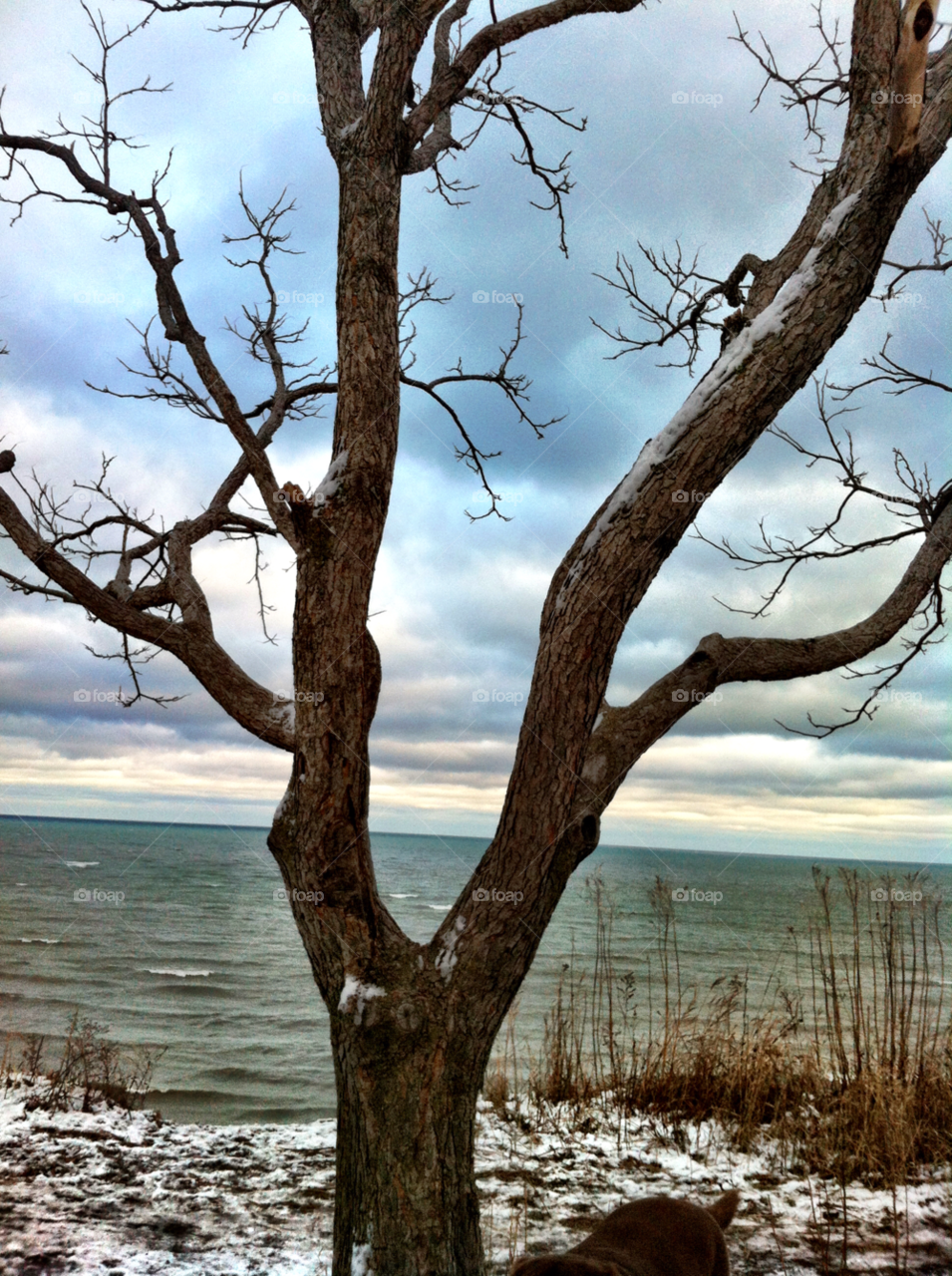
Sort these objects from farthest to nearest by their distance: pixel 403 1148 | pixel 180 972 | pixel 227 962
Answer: pixel 227 962
pixel 180 972
pixel 403 1148

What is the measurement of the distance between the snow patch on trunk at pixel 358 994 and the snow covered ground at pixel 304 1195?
1368mm

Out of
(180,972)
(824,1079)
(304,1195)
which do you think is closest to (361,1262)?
(304,1195)

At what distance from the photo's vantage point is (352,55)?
409cm

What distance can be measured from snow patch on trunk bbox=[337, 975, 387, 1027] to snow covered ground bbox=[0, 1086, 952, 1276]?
1.37 metres

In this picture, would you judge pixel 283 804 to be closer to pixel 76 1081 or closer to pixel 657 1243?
pixel 657 1243

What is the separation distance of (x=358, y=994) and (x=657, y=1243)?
120cm

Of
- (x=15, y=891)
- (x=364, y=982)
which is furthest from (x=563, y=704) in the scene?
(x=15, y=891)

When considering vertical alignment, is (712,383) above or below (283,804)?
above

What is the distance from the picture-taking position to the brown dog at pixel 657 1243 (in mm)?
2678

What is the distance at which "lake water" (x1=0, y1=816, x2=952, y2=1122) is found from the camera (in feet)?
30.6

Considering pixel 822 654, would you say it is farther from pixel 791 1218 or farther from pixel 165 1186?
pixel 165 1186

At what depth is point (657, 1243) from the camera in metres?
2.88

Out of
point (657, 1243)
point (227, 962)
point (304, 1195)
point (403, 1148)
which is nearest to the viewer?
point (657, 1243)

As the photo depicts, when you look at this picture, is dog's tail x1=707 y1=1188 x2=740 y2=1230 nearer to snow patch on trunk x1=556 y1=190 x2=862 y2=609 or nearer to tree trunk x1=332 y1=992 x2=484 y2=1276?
tree trunk x1=332 y1=992 x2=484 y2=1276
